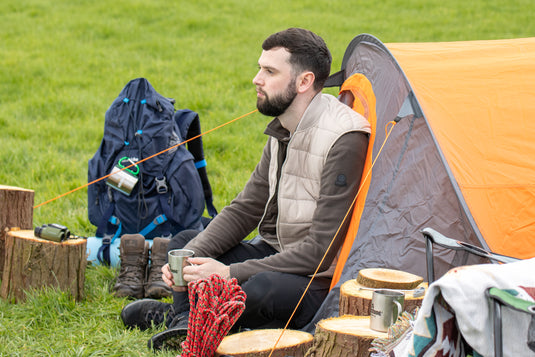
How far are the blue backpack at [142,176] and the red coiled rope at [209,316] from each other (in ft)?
6.52

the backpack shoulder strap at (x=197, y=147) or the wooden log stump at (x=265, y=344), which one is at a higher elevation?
the backpack shoulder strap at (x=197, y=147)

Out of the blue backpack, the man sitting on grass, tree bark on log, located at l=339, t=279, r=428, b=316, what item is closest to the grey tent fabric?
the man sitting on grass

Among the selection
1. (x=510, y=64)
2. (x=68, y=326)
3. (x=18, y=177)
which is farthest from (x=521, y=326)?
(x=18, y=177)

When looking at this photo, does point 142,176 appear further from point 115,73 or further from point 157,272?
point 115,73

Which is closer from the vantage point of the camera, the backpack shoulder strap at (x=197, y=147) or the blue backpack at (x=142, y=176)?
the blue backpack at (x=142, y=176)

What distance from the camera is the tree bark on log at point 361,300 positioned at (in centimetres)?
259

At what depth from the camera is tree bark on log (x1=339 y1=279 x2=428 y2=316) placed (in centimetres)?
259

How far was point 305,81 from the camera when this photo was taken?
11.0 ft

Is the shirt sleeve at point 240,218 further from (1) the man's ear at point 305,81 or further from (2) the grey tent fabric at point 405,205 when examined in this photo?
(2) the grey tent fabric at point 405,205

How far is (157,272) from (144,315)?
60cm

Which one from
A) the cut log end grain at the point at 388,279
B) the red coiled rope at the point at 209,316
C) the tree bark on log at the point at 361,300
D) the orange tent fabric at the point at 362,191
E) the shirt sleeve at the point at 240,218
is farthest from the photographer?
the shirt sleeve at the point at 240,218

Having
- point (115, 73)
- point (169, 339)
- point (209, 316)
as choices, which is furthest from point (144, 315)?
point (115, 73)

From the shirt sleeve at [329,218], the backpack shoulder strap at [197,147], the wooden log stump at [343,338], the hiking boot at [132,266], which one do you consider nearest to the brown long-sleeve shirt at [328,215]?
the shirt sleeve at [329,218]

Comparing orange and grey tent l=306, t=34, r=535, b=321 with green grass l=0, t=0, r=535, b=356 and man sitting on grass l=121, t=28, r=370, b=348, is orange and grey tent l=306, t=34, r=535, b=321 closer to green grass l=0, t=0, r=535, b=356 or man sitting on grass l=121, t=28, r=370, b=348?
man sitting on grass l=121, t=28, r=370, b=348
